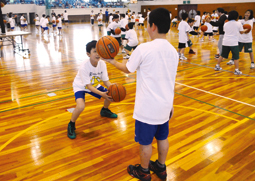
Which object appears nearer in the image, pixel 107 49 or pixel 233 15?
pixel 107 49

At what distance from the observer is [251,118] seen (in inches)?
135

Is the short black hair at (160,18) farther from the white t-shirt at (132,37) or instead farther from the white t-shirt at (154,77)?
the white t-shirt at (132,37)

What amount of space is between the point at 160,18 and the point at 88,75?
1.48 metres

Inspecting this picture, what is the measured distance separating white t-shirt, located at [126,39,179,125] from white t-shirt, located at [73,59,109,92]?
3.94 feet

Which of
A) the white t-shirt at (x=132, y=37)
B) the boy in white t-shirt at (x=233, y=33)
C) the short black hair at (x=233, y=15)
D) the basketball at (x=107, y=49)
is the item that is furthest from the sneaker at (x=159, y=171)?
Answer: the white t-shirt at (x=132, y=37)

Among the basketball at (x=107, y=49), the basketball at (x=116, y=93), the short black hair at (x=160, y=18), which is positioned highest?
the short black hair at (x=160, y=18)

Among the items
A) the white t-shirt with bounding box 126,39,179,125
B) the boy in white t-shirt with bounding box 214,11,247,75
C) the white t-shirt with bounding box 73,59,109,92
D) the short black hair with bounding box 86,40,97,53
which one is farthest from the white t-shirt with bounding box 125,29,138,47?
the white t-shirt with bounding box 126,39,179,125

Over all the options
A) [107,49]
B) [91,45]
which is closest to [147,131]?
[107,49]

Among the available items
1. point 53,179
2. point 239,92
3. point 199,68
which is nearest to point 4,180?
point 53,179

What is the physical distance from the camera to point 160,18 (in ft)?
5.44

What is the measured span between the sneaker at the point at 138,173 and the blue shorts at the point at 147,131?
1.24ft

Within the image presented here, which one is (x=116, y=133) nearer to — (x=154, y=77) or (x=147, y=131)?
(x=147, y=131)

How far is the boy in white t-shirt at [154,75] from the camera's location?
168cm

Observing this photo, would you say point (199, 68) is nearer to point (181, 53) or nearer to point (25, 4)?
point (181, 53)
